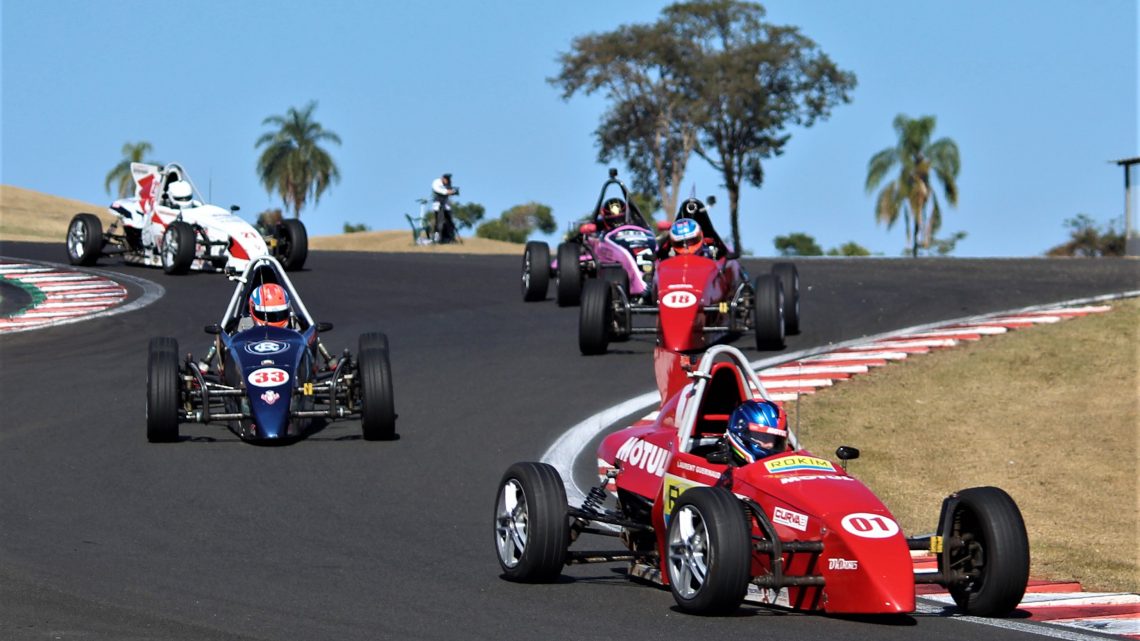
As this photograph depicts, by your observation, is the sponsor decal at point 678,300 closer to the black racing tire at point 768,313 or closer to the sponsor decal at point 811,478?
the black racing tire at point 768,313

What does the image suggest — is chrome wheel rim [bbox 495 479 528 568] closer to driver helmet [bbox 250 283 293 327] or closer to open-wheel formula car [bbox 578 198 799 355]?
driver helmet [bbox 250 283 293 327]

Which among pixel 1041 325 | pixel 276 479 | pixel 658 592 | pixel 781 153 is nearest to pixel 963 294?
pixel 1041 325

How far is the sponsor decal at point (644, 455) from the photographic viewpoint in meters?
10.2

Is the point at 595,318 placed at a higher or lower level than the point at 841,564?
higher

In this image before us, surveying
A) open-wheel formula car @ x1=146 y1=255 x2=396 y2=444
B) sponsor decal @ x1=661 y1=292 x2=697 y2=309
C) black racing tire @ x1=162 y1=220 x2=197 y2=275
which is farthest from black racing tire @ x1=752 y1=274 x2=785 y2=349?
black racing tire @ x1=162 y1=220 x2=197 y2=275

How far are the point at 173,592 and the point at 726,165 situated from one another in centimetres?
5986

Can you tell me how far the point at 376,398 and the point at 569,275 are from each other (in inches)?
377

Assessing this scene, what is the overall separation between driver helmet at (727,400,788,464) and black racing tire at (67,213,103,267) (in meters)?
21.8

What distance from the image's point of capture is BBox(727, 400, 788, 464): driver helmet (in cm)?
961

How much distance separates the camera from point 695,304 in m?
18.7

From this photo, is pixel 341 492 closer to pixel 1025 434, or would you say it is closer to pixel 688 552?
pixel 688 552

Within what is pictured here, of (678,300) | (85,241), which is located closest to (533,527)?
(678,300)

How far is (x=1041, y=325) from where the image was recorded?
22.2 meters

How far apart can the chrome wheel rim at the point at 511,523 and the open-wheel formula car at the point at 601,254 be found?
37.8 feet
